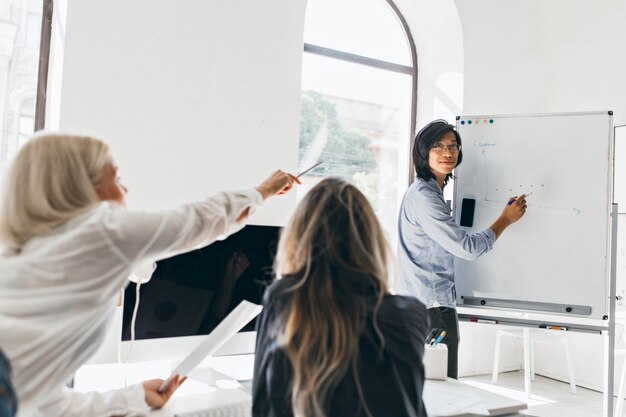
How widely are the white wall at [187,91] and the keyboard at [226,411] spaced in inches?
54.3

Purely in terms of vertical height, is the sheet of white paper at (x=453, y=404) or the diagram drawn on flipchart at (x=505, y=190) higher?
the diagram drawn on flipchart at (x=505, y=190)

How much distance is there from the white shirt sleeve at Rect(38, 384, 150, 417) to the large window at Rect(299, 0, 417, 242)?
7.82ft

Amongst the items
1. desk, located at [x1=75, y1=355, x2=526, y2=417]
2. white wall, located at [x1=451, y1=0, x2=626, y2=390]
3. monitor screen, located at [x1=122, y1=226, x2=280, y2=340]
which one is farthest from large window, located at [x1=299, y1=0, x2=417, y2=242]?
desk, located at [x1=75, y1=355, x2=526, y2=417]

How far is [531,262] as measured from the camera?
2.53 meters

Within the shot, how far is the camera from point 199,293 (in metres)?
1.62

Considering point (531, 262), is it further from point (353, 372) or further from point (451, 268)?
point (353, 372)

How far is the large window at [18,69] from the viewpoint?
8.57 feet

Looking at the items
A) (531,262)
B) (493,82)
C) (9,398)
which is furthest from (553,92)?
(9,398)

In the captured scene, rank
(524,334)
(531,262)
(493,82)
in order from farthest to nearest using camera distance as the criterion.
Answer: (493,82) → (524,334) → (531,262)

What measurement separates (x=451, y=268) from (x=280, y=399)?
1529mm

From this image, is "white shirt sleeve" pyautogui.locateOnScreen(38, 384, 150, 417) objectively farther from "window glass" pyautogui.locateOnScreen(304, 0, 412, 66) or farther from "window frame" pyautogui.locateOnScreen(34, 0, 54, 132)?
"window glass" pyautogui.locateOnScreen(304, 0, 412, 66)

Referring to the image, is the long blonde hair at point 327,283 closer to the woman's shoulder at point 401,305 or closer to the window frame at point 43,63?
the woman's shoulder at point 401,305

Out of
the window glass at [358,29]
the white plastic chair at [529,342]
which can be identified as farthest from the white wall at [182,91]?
the white plastic chair at [529,342]

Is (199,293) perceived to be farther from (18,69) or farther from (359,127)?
(359,127)
